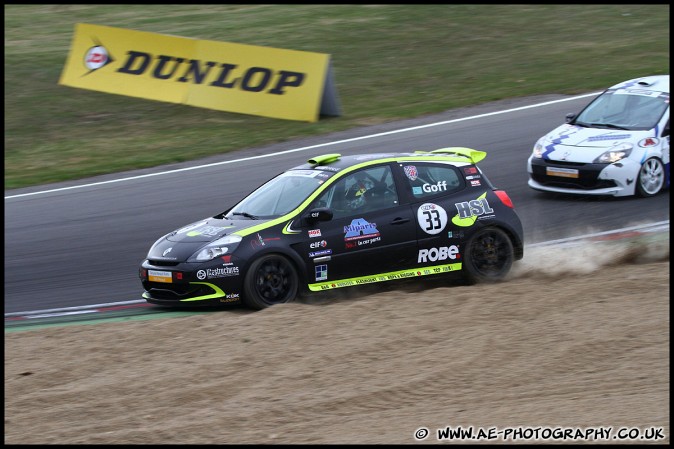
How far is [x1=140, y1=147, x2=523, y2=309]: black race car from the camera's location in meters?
10.2

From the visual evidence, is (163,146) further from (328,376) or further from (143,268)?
(328,376)

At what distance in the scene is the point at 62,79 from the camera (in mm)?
23359

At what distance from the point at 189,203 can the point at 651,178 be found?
274 inches

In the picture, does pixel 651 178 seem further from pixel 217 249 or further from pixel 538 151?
pixel 217 249

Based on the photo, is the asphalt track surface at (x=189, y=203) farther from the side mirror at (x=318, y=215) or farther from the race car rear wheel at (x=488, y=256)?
the side mirror at (x=318, y=215)

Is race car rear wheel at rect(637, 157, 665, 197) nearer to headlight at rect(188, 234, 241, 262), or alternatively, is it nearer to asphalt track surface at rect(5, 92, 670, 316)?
asphalt track surface at rect(5, 92, 670, 316)

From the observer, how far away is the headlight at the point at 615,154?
14.7m

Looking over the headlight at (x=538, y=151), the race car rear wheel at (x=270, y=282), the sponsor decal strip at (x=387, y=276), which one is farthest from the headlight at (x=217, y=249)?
the headlight at (x=538, y=151)

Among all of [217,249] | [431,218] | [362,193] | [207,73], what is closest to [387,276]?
[431,218]

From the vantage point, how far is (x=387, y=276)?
10.8 m

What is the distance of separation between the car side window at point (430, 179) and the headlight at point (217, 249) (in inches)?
81.9

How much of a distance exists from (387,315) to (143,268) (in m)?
2.84

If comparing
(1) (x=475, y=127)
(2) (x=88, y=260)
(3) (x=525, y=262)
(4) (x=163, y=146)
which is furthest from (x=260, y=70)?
(3) (x=525, y=262)

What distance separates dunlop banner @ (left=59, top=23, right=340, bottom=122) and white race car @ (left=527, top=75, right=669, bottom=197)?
6153 mm
